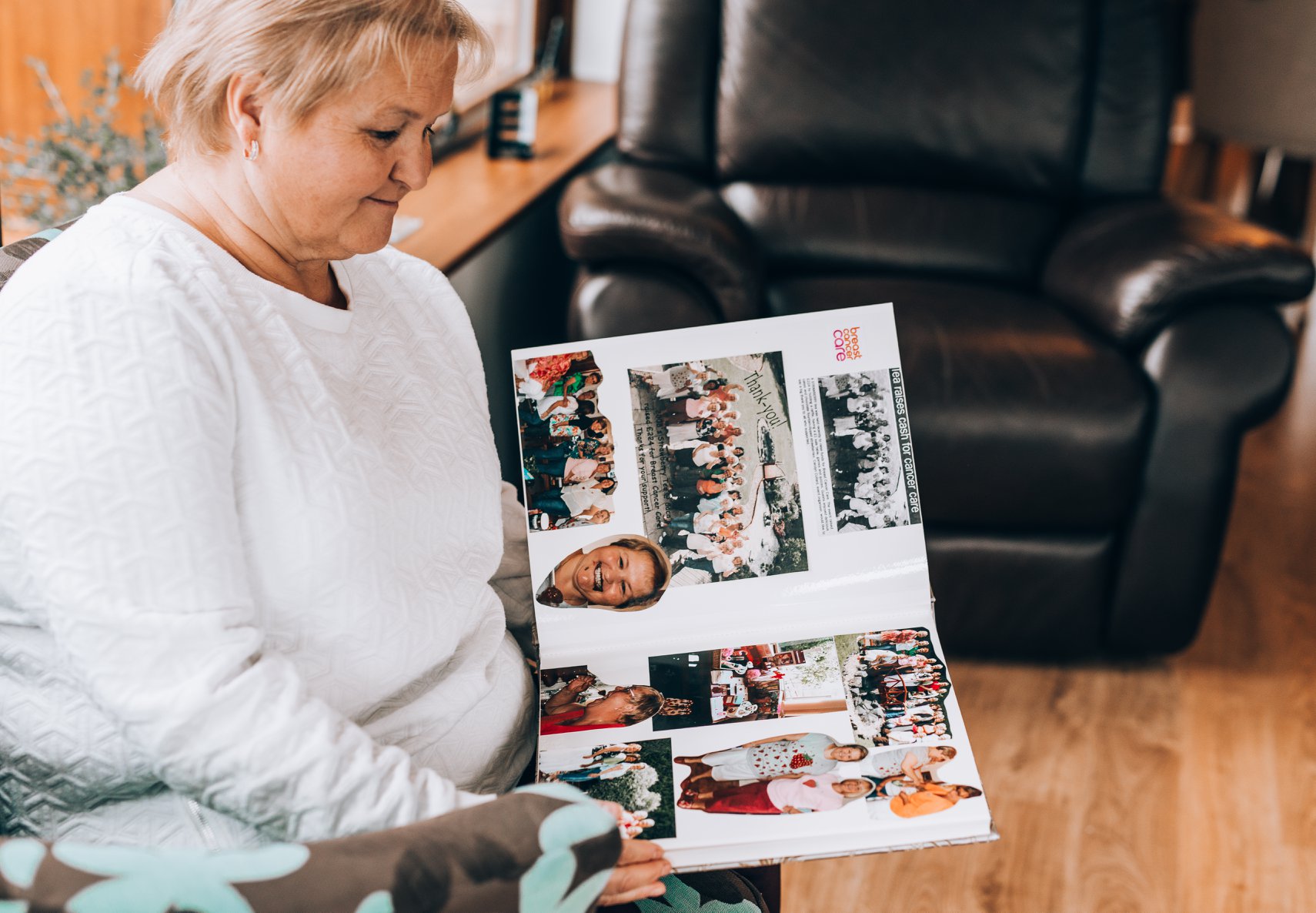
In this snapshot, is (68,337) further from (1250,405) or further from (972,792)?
(1250,405)

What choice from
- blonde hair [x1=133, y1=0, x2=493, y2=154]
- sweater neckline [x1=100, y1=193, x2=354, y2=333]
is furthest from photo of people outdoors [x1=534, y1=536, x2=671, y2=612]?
blonde hair [x1=133, y1=0, x2=493, y2=154]

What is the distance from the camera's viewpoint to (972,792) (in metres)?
0.74

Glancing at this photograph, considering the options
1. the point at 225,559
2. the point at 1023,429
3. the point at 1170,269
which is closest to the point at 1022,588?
the point at 1023,429

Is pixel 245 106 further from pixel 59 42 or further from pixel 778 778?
pixel 59 42

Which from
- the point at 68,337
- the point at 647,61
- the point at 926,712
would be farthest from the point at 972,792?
the point at 647,61

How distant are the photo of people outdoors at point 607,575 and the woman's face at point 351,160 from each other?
10.9 inches

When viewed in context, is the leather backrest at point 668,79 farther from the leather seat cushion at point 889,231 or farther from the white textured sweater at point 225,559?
the white textured sweater at point 225,559

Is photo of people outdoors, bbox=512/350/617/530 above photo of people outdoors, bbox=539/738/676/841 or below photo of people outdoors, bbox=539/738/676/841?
above

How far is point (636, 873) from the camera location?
27.0 inches

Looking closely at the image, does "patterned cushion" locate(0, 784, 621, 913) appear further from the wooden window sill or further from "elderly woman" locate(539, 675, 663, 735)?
the wooden window sill

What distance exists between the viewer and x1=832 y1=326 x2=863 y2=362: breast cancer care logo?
0.87 meters

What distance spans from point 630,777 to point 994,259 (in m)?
1.77

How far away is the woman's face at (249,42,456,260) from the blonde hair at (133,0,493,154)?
0.01 m

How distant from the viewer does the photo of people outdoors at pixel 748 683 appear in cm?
82
